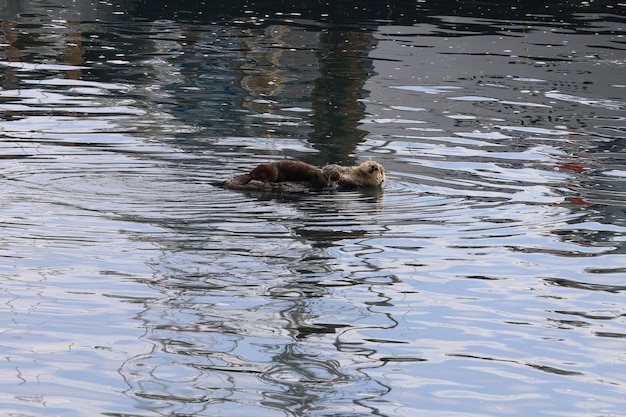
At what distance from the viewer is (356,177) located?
12.0m

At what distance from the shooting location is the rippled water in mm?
6875

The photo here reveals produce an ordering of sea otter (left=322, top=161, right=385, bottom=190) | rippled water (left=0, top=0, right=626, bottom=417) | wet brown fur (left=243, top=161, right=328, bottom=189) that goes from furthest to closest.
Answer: sea otter (left=322, top=161, right=385, bottom=190), wet brown fur (left=243, top=161, right=328, bottom=189), rippled water (left=0, top=0, right=626, bottom=417)

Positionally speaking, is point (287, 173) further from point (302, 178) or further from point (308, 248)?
point (308, 248)

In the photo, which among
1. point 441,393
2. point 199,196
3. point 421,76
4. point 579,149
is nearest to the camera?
point 441,393

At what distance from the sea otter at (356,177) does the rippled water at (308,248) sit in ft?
0.43

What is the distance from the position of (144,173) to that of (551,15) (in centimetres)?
2077

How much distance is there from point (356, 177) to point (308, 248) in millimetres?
2485

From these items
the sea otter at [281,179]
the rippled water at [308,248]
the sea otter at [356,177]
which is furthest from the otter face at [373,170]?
the sea otter at [281,179]

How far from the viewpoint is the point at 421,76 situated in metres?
21.0

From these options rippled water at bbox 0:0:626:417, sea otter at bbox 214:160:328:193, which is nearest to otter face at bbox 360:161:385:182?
rippled water at bbox 0:0:626:417

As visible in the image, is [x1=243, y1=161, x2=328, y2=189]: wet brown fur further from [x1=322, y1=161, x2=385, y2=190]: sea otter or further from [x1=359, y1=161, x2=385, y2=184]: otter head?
[x1=359, y1=161, x2=385, y2=184]: otter head

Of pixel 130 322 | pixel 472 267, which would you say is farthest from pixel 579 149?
pixel 130 322

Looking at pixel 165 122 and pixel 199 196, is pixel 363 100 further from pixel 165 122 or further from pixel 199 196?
pixel 199 196

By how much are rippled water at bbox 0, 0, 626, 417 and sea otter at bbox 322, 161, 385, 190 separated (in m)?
0.13
